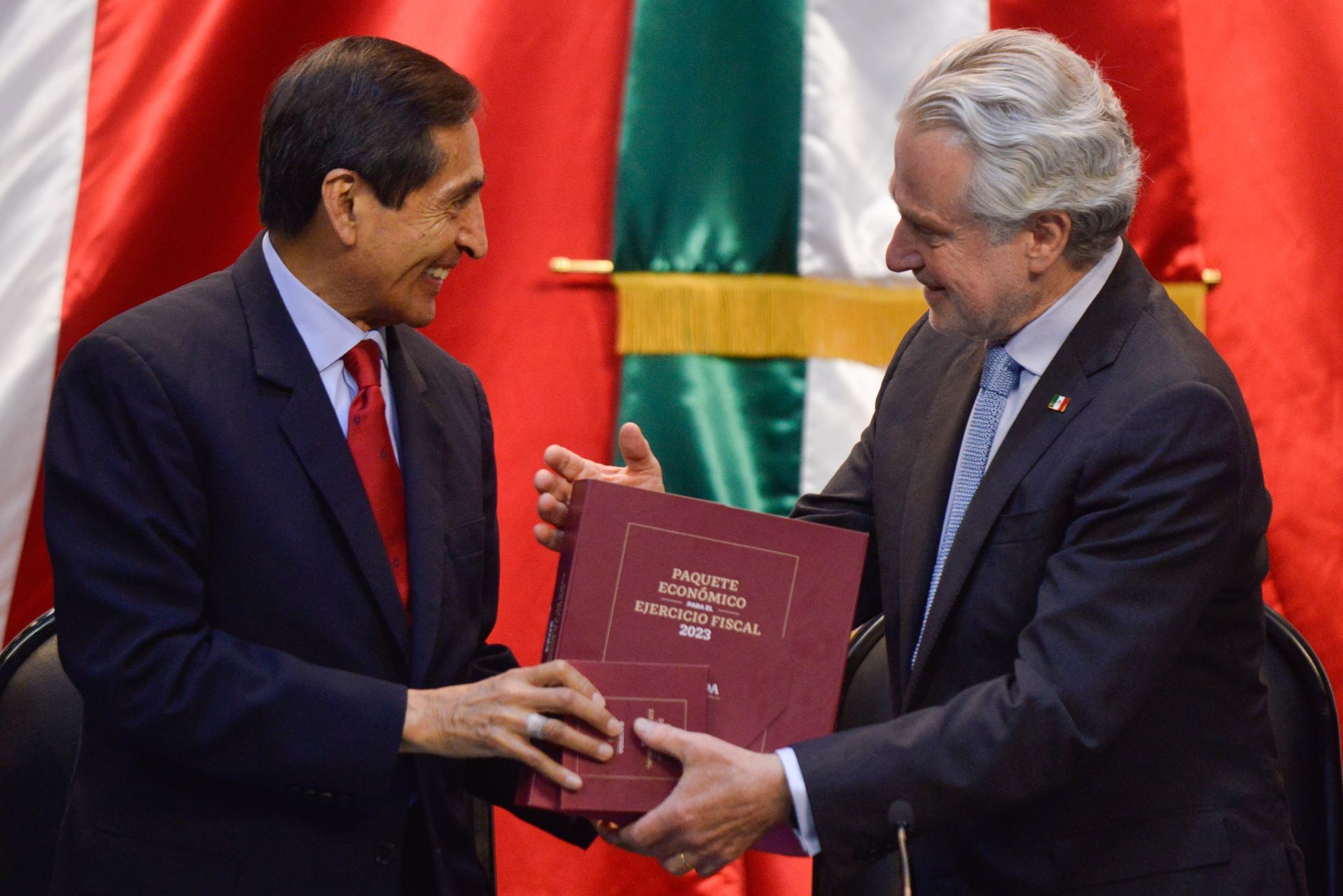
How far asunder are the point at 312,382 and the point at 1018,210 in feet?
3.05

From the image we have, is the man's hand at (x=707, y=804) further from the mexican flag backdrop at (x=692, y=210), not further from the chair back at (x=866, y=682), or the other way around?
the mexican flag backdrop at (x=692, y=210)

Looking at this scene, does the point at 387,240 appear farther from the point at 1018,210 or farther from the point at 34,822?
the point at 34,822

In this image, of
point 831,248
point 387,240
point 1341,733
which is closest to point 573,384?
point 831,248

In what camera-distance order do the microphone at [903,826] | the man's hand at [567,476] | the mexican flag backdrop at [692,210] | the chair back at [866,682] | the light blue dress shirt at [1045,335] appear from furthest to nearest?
the mexican flag backdrop at [692,210], the chair back at [866,682], the man's hand at [567,476], the light blue dress shirt at [1045,335], the microphone at [903,826]

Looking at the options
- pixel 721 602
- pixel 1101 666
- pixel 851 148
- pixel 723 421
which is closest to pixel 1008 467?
pixel 1101 666

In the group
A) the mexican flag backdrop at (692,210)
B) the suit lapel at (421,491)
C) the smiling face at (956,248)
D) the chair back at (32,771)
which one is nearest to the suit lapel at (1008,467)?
the smiling face at (956,248)

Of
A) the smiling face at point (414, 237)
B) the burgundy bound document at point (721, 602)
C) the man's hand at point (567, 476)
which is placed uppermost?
the smiling face at point (414, 237)

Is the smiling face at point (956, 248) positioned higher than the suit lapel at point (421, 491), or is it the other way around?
the smiling face at point (956, 248)

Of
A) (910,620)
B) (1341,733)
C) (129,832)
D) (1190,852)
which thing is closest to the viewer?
(129,832)

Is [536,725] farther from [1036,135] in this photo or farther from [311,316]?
[1036,135]

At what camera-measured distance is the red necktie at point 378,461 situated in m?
1.77

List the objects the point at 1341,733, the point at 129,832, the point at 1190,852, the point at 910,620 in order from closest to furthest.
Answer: the point at 129,832, the point at 1190,852, the point at 910,620, the point at 1341,733

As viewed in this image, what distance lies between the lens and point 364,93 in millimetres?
1723

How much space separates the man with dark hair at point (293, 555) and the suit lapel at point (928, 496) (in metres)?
0.51
